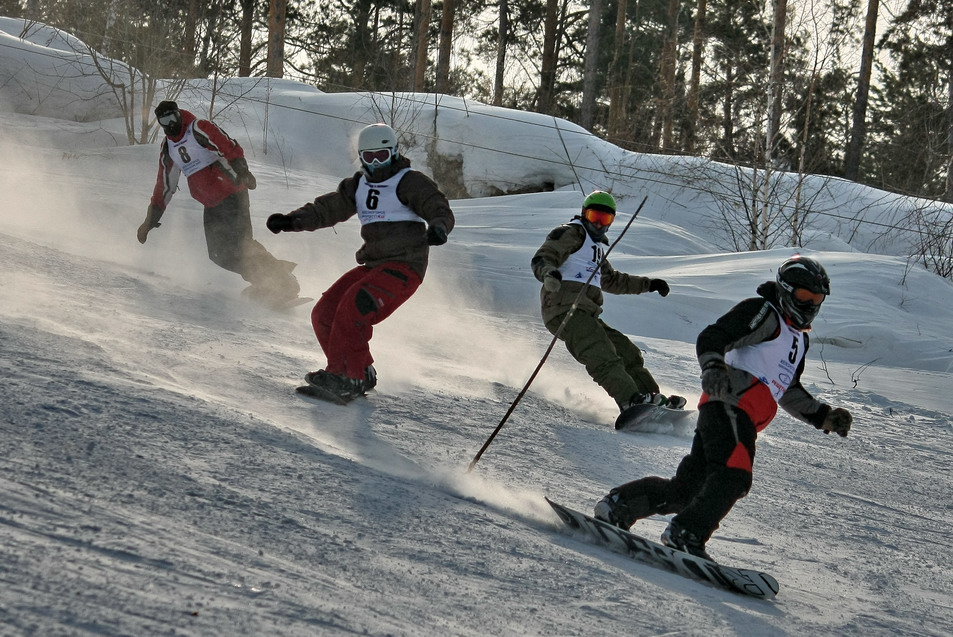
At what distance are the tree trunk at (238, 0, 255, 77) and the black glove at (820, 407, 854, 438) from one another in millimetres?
24468

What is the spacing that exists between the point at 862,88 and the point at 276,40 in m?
17.0

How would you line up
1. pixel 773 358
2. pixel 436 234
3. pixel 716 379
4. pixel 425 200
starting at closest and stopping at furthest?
pixel 716 379 < pixel 773 358 < pixel 436 234 < pixel 425 200

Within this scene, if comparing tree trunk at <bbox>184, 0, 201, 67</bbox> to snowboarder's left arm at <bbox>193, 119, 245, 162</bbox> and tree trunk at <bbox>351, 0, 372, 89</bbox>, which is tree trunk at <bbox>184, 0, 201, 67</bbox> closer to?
tree trunk at <bbox>351, 0, 372, 89</bbox>

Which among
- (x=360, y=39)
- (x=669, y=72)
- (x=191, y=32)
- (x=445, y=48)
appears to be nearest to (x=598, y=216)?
(x=191, y=32)

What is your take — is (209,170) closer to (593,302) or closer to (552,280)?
(593,302)

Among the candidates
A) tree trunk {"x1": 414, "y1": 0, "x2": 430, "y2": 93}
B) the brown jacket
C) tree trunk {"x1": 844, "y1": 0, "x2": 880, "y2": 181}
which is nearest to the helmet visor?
the brown jacket

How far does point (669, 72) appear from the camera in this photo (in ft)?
98.8

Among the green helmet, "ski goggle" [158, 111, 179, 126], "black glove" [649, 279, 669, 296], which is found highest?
"ski goggle" [158, 111, 179, 126]

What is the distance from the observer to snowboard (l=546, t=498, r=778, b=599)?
12.2 ft

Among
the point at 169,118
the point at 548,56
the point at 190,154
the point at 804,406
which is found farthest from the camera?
the point at 548,56

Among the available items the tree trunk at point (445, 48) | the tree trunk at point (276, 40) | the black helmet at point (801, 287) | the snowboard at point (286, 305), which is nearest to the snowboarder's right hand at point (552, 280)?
the black helmet at point (801, 287)

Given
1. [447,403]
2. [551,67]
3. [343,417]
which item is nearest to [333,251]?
[447,403]

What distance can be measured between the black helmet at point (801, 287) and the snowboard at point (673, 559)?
1067 millimetres

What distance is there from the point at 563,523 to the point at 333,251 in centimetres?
849
